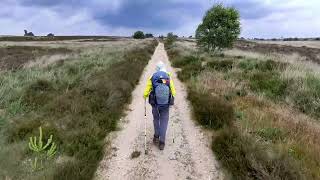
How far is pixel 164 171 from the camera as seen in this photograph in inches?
306

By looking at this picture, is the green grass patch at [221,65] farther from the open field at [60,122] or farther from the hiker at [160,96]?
the hiker at [160,96]

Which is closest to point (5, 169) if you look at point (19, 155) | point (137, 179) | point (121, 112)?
point (19, 155)

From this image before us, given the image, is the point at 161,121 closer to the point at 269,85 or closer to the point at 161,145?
the point at 161,145

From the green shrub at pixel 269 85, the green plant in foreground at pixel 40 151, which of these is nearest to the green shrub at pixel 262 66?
the green shrub at pixel 269 85

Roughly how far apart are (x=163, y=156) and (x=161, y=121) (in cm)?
101

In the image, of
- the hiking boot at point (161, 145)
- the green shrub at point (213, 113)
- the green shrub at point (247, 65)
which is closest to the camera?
the hiking boot at point (161, 145)

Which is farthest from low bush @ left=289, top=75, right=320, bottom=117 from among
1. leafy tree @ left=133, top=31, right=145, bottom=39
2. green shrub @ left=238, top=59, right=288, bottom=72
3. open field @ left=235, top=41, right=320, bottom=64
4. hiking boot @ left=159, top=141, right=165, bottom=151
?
leafy tree @ left=133, top=31, right=145, bottom=39

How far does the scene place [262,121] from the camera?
1000 centimetres

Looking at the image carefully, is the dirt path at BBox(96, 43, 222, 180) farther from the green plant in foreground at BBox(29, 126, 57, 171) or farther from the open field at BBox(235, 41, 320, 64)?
the open field at BBox(235, 41, 320, 64)

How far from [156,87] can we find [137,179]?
2405mm

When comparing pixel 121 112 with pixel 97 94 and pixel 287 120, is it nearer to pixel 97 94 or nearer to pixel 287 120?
pixel 97 94

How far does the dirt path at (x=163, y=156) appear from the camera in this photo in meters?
7.65

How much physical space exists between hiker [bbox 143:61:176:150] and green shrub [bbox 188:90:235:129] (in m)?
1.57

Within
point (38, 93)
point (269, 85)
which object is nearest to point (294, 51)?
point (269, 85)
